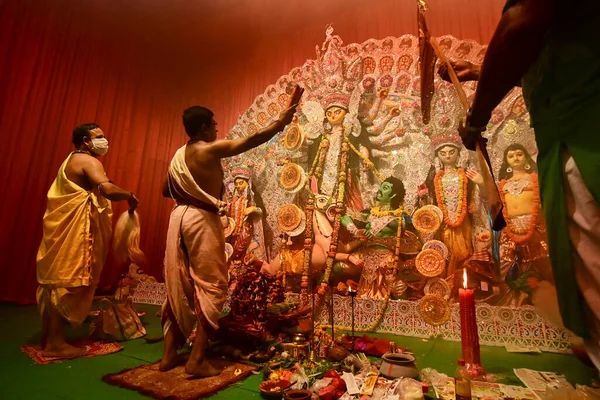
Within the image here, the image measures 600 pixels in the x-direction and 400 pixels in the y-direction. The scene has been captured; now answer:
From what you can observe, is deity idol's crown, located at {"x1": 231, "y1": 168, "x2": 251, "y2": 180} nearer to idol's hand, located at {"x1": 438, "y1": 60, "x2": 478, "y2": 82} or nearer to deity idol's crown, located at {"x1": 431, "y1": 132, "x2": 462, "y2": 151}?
deity idol's crown, located at {"x1": 431, "y1": 132, "x2": 462, "y2": 151}

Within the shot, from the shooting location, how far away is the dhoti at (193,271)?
2.07 m

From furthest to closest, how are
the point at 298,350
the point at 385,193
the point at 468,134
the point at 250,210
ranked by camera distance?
1. the point at 250,210
2. the point at 385,193
3. the point at 298,350
4. the point at 468,134

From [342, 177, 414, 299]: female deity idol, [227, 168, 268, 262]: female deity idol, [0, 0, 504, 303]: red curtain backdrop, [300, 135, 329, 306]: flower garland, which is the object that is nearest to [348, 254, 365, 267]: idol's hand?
A: [342, 177, 414, 299]: female deity idol

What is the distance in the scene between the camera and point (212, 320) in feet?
6.66

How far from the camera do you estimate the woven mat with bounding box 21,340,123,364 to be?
85.0 inches

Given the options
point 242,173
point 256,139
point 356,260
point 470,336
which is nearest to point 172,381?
point 256,139

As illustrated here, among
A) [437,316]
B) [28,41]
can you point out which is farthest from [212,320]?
[28,41]

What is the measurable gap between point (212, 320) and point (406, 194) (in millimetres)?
2725

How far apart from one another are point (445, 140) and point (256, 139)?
2.52m

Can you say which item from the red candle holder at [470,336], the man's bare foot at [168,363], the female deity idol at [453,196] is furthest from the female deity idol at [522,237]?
the man's bare foot at [168,363]

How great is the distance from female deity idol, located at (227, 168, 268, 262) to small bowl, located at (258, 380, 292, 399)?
2.66 meters

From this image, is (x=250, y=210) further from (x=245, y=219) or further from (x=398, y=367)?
(x=398, y=367)

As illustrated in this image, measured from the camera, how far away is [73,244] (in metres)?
2.47

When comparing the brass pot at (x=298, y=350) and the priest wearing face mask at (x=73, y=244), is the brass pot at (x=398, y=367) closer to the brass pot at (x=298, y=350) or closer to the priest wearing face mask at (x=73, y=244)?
the brass pot at (x=298, y=350)
